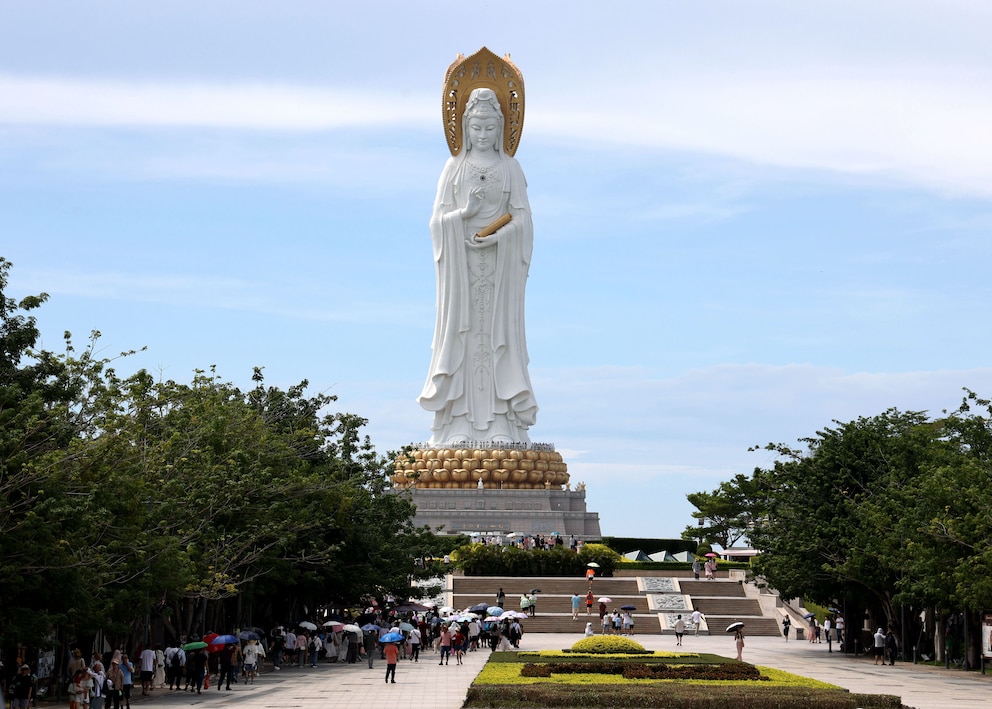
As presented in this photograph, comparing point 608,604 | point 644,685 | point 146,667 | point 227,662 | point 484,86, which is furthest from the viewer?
point 484,86

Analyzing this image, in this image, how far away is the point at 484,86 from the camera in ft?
174

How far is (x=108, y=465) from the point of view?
2030 cm

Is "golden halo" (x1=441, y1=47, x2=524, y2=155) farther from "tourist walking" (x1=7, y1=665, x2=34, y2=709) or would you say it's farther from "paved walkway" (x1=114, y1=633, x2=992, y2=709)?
"tourist walking" (x1=7, y1=665, x2=34, y2=709)

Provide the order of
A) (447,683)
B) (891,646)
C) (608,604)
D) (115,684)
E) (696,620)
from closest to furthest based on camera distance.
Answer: (115,684) → (447,683) → (891,646) → (696,620) → (608,604)

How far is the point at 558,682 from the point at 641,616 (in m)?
17.8

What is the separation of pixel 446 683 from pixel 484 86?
32052 millimetres

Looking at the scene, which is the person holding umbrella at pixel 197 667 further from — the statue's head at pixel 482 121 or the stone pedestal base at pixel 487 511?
the statue's head at pixel 482 121

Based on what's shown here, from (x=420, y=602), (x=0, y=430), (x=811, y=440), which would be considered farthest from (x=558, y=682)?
(x=420, y=602)

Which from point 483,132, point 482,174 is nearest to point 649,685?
point 482,174

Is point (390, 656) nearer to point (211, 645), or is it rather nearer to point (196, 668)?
point (211, 645)

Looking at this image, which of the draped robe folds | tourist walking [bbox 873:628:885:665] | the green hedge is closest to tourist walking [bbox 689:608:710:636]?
tourist walking [bbox 873:628:885:665]

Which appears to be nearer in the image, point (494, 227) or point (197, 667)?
point (197, 667)

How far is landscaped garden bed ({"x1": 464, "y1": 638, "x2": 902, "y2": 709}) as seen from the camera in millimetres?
19047

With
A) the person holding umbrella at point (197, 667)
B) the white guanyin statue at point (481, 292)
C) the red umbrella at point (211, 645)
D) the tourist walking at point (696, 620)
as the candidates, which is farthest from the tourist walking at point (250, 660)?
the white guanyin statue at point (481, 292)
